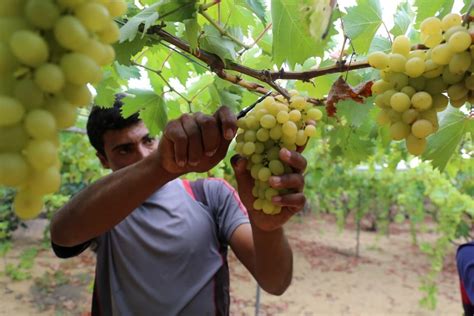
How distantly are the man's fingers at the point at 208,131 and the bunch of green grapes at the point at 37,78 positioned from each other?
47 cm

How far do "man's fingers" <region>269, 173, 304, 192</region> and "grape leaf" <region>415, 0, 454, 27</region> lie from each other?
18.5 inches

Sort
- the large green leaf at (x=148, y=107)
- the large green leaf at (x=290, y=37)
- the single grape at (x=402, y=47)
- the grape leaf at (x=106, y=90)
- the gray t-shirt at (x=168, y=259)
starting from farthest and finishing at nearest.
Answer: the gray t-shirt at (x=168, y=259) → the grape leaf at (x=106, y=90) → the large green leaf at (x=148, y=107) → the large green leaf at (x=290, y=37) → the single grape at (x=402, y=47)

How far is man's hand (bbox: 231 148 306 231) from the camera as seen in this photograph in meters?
0.91

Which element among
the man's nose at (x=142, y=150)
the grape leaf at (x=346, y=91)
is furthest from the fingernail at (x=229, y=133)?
the man's nose at (x=142, y=150)

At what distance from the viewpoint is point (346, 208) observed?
44.0ft

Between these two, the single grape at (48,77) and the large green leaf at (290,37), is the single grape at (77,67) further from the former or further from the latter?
the large green leaf at (290,37)

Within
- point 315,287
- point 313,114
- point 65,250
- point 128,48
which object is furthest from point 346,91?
point 315,287

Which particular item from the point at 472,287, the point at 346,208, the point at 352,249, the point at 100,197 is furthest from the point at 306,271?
the point at 100,197

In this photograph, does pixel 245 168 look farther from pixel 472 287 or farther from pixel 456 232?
pixel 456 232

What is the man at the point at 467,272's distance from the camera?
1944 millimetres

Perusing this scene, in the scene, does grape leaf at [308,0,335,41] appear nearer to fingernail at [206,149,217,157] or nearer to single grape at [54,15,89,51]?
single grape at [54,15,89,51]

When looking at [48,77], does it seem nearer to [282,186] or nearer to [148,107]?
[282,186]

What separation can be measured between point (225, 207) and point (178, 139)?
114 cm

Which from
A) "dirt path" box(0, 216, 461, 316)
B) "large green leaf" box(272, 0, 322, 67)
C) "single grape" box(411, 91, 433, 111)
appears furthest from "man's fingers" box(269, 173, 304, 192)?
"dirt path" box(0, 216, 461, 316)
